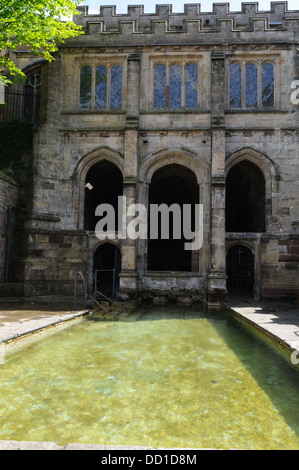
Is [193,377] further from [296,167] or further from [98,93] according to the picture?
[98,93]

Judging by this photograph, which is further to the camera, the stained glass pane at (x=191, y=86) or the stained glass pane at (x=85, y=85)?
the stained glass pane at (x=85, y=85)

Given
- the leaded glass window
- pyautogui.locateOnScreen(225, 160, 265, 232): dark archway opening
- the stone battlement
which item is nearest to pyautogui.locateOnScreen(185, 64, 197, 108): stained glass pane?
the stone battlement

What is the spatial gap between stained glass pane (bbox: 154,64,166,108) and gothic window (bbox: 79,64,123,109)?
1.60 m

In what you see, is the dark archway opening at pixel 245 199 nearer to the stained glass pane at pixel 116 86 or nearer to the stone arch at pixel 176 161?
the stone arch at pixel 176 161

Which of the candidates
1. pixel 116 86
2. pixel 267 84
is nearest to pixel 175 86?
pixel 116 86

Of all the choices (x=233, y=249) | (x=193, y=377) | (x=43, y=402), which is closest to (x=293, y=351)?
(x=193, y=377)

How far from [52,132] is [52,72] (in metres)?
2.73

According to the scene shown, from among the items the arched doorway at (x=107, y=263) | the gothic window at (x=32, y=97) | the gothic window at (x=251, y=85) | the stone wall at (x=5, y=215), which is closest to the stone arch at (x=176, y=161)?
the gothic window at (x=251, y=85)

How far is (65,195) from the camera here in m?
13.6

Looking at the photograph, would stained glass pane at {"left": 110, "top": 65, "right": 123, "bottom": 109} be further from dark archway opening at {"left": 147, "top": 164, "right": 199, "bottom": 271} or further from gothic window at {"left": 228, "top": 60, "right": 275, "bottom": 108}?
dark archway opening at {"left": 147, "top": 164, "right": 199, "bottom": 271}

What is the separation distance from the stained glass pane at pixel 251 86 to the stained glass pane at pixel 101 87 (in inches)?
251

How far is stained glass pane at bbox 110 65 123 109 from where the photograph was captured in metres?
14.1

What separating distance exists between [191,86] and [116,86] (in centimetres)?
341

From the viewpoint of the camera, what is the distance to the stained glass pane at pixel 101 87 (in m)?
14.2
